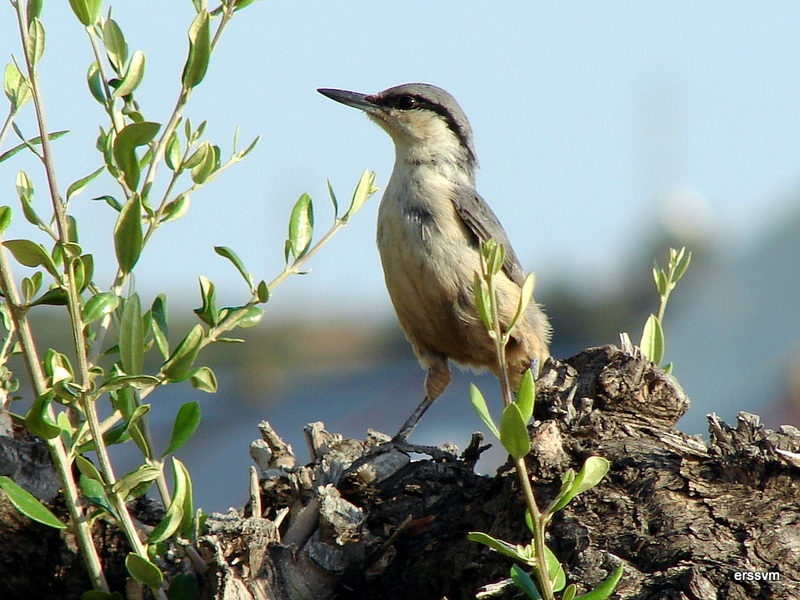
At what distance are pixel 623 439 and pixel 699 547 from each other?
45 centimetres

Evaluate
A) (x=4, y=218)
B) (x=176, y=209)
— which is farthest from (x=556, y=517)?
(x=4, y=218)

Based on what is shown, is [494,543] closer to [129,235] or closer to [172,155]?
[129,235]

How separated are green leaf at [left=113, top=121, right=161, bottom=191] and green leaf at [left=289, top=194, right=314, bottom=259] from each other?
1.35ft

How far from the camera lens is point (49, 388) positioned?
1932mm

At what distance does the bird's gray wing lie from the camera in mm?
4164

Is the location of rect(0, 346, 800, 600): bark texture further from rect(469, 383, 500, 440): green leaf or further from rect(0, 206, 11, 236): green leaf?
rect(0, 206, 11, 236): green leaf

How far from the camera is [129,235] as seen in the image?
2018 millimetres

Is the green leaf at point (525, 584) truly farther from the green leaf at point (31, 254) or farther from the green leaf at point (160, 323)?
the green leaf at point (31, 254)

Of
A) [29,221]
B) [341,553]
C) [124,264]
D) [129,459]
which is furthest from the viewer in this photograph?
[129,459]

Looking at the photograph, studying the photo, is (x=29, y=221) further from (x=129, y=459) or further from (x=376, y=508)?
(x=129, y=459)

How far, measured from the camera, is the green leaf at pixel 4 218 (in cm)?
200

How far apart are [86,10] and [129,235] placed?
48cm

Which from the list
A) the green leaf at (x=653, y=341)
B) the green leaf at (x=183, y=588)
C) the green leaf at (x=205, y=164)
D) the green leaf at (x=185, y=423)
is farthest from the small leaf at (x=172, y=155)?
the green leaf at (x=653, y=341)

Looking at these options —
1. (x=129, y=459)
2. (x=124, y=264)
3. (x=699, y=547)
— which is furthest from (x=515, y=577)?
(x=129, y=459)
